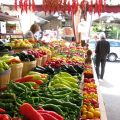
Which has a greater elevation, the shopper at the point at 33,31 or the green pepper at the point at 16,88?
the shopper at the point at 33,31

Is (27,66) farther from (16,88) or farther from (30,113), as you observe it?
(30,113)

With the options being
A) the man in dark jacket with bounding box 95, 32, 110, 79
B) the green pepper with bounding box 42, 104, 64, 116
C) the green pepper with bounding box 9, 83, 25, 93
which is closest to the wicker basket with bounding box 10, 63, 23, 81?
the green pepper with bounding box 9, 83, 25, 93

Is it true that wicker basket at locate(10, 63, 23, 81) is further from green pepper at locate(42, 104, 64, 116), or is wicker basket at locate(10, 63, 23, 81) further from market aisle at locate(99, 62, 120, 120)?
market aisle at locate(99, 62, 120, 120)

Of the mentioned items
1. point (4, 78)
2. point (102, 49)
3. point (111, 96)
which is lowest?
point (111, 96)

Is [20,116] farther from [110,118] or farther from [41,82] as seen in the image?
[110,118]

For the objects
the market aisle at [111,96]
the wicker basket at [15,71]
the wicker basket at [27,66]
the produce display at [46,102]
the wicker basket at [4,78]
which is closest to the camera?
the produce display at [46,102]

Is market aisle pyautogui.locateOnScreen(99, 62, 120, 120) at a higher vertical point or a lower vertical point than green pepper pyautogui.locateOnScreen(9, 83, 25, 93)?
lower

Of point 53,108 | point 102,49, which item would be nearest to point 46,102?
point 53,108

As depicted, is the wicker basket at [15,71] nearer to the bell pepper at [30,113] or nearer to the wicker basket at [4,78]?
the wicker basket at [4,78]

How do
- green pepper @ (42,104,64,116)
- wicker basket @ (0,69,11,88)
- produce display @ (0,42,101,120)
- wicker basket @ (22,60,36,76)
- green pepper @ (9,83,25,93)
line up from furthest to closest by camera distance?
1. wicker basket @ (22,60,36,76)
2. wicker basket @ (0,69,11,88)
3. green pepper @ (9,83,25,93)
4. green pepper @ (42,104,64,116)
5. produce display @ (0,42,101,120)

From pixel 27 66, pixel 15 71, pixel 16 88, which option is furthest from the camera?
pixel 27 66

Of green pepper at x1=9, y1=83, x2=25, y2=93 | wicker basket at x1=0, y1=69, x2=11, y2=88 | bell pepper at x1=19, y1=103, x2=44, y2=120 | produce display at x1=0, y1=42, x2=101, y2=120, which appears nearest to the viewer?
bell pepper at x1=19, y1=103, x2=44, y2=120

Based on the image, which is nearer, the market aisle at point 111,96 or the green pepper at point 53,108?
the green pepper at point 53,108

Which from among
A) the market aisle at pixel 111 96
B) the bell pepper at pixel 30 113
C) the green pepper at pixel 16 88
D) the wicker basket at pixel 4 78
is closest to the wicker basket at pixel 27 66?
the wicker basket at pixel 4 78
